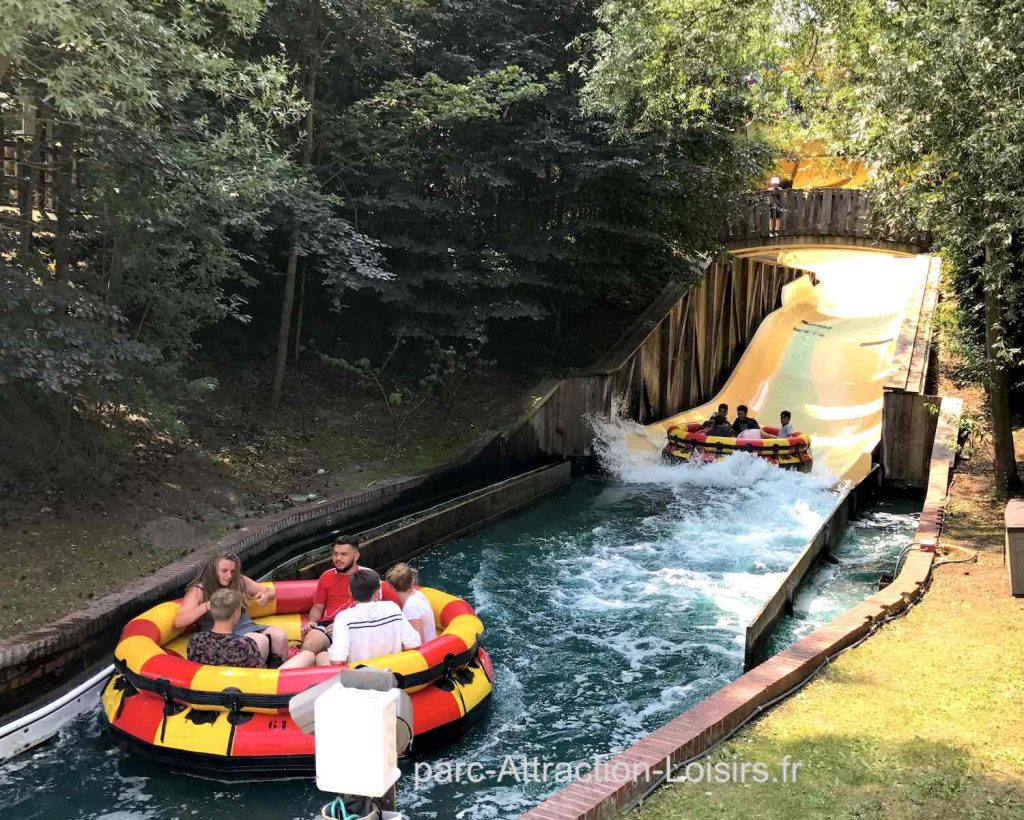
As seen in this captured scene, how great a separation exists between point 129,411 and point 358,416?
5.23m

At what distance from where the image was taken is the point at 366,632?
675 centimetres

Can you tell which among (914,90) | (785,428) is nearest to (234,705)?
(914,90)

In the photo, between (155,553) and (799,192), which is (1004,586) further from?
(799,192)

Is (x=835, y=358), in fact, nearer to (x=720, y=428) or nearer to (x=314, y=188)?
(x=720, y=428)

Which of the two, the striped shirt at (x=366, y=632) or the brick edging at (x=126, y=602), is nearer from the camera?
the striped shirt at (x=366, y=632)

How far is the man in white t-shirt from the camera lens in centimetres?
664

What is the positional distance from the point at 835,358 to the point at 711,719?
57.0 ft

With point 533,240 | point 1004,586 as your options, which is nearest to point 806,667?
point 1004,586

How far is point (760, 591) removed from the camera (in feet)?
35.2

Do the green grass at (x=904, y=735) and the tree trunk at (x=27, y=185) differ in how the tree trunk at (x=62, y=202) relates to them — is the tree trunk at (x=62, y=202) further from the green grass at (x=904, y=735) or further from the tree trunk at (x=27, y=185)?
the green grass at (x=904, y=735)

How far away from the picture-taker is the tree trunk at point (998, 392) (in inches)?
419

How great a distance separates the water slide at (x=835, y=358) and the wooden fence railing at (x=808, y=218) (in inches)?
42.1

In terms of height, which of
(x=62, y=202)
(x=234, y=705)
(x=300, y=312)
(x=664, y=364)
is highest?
(x=62, y=202)

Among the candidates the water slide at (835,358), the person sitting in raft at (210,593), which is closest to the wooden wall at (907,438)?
the water slide at (835,358)
